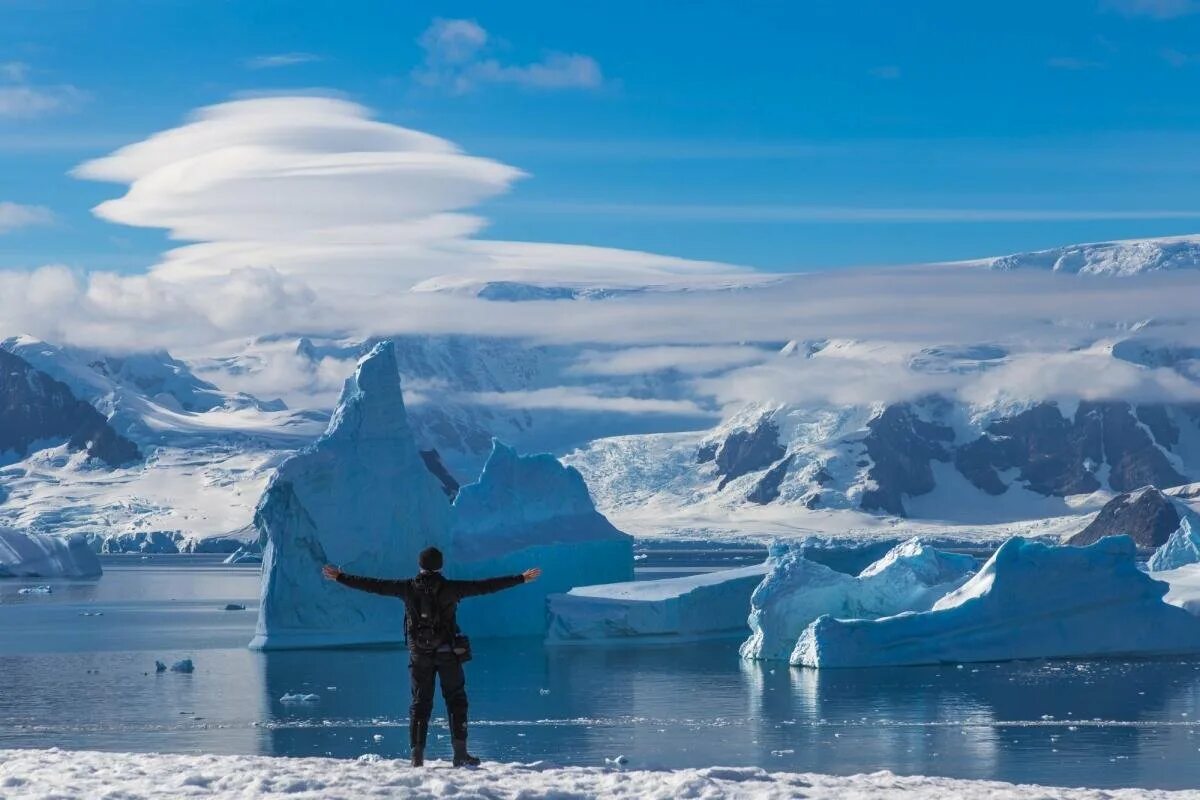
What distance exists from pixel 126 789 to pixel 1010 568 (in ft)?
89.2

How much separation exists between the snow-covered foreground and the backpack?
42.0 inches

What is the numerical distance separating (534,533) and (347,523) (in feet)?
31.7

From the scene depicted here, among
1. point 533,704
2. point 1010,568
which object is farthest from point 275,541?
point 1010,568

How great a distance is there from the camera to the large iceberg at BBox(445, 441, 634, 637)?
169ft

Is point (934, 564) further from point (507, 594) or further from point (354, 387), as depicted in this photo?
point (354, 387)

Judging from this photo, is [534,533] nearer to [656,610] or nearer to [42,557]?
[656,610]

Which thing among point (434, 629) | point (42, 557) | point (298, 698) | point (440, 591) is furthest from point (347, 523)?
point (42, 557)

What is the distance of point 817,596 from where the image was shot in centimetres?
4106

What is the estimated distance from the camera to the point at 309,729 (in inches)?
1137

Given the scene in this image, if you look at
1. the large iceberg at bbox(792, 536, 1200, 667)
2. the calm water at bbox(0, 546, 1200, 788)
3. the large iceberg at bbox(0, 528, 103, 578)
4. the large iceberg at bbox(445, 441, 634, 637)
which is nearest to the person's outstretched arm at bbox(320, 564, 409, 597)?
the calm water at bbox(0, 546, 1200, 788)

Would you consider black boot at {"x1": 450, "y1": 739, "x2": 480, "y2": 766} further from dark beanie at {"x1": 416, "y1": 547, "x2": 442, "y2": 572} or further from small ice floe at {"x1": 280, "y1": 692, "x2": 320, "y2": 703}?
small ice floe at {"x1": 280, "y1": 692, "x2": 320, "y2": 703}

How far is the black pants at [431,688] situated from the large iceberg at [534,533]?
3516 centimetres

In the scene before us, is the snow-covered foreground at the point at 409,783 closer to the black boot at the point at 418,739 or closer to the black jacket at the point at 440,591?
the black boot at the point at 418,739

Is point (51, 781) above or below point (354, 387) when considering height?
below
